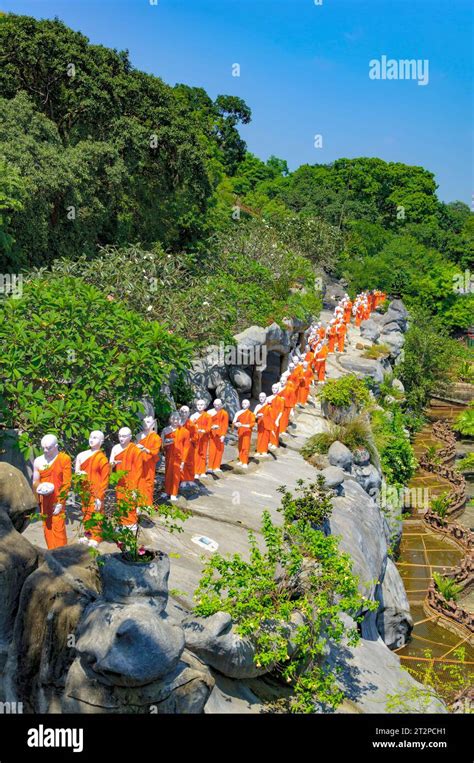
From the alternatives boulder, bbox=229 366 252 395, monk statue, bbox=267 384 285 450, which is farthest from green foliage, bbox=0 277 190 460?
boulder, bbox=229 366 252 395

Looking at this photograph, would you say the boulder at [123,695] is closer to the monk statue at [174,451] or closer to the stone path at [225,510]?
the stone path at [225,510]

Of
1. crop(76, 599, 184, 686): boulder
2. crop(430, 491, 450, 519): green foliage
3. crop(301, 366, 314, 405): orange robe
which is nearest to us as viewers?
crop(76, 599, 184, 686): boulder

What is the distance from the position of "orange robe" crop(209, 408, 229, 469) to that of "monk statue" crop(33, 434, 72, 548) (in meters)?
4.48

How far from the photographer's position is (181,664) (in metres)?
5.42

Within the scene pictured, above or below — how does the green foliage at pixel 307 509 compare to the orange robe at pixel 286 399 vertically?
below

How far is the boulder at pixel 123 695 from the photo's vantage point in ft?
16.3

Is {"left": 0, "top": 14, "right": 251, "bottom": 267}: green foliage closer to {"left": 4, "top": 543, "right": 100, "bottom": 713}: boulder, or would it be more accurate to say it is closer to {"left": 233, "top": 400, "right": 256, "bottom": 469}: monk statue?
{"left": 233, "top": 400, "right": 256, "bottom": 469}: monk statue

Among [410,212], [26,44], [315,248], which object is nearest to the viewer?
[26,44]

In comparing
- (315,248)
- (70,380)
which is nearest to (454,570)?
(70,380)

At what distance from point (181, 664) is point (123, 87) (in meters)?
18.3

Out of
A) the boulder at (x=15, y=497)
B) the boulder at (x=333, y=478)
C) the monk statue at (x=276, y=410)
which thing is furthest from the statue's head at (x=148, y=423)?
the monk statue at (x=276, y=410)

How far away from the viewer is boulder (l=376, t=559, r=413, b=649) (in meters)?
12.7

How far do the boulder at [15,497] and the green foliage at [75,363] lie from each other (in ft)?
6.53
